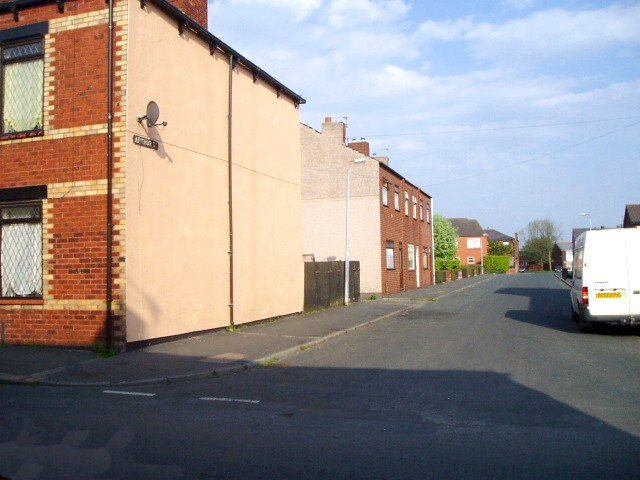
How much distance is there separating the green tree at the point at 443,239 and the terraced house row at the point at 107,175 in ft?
157

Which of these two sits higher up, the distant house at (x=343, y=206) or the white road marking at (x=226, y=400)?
the distant house at (x=343, y=206)

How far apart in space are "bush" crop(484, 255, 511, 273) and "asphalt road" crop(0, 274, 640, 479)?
8448 cm

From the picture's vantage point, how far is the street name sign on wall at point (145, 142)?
38.7 ft

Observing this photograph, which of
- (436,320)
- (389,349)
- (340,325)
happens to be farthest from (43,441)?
(436,320)

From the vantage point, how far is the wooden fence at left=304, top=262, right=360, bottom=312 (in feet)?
66.9

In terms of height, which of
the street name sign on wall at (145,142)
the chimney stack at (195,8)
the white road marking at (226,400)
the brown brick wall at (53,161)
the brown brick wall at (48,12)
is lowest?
the white road marking at (226,400)

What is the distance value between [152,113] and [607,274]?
10.4 meters

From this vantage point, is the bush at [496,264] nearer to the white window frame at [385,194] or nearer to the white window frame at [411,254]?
the white window frame at [411,254]

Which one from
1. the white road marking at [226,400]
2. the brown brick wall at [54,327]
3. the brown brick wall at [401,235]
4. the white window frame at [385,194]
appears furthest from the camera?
the white window frame at [385,194]

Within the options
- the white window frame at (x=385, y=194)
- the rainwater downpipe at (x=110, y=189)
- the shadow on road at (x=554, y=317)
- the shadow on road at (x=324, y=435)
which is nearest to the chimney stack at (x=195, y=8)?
the rainwater downpipe at (x=110, y=189)

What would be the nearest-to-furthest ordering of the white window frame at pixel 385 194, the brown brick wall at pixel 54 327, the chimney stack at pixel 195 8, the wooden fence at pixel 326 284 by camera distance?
the brown brick wall at pixel 54 327, the chimney stack at pixel 195 8, the wooden fence at pixel 326 284, the white window frame at pixel 385 194

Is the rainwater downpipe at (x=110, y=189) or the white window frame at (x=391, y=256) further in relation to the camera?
the white window frame at (x=391, y=256)

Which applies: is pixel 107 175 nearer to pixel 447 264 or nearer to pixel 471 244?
pixel 447 264

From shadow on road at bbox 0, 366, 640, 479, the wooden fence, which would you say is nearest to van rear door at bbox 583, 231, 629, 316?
shadow on road at bbox 0, 366, 640, 479
